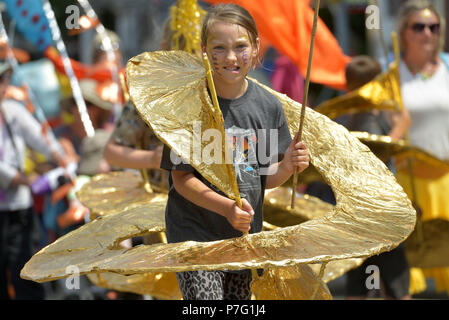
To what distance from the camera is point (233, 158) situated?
3.06 metres

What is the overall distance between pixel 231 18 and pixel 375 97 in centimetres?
217

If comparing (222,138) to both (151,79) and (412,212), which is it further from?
(412,212)

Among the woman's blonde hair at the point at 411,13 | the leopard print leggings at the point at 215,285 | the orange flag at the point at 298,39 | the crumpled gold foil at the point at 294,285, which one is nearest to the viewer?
the leopard print leggings at the point at 215,285

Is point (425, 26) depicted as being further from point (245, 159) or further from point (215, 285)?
point (215, 285)

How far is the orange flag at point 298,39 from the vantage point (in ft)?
21.0

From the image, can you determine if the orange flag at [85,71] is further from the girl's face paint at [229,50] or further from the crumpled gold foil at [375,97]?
the girl's face paint at [229,50]

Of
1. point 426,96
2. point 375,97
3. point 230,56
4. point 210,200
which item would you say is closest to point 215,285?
point 210,200

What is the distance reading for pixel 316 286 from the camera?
3314mm

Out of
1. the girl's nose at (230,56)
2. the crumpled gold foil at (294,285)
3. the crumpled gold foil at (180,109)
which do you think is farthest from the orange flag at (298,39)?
the girl's nose at (230,56)

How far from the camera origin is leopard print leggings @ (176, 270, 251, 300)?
10.1 ft

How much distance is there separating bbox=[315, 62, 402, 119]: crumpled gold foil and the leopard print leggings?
6.17 feet

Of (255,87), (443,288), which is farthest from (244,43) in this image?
(443,288)

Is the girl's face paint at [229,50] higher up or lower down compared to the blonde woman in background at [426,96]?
higher up
